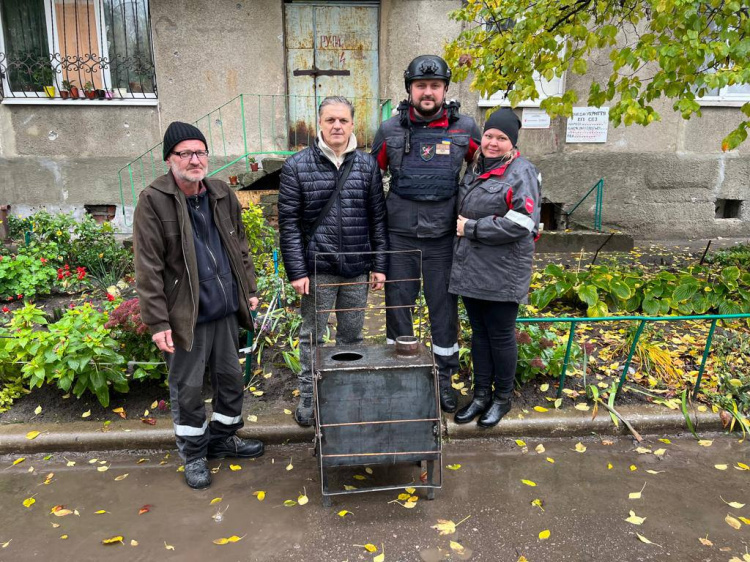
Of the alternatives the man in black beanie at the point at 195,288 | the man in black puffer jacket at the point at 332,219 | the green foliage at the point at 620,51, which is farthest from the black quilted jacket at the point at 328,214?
the green foliage at the point at 620,51

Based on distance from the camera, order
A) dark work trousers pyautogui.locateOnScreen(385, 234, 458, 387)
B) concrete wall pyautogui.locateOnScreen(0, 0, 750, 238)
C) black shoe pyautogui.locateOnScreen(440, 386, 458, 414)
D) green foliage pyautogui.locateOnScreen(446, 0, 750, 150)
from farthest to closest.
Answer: concrete wall pyautogui.locateOnScreen(0, 0, 750, 238), green foliage pyautogui.locateOnScreen(446, 0, 750, 150), black shoe pyautogui.locateOnScreen(440, 386, 458, 414), dark work trousers pyautogui.locateOnScreen(385, 234, 458, 387)

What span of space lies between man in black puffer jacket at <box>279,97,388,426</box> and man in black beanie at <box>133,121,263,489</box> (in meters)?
0.31

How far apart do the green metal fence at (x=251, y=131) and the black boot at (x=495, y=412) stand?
5.57 m

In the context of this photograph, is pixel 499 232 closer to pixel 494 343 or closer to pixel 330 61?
pixel 494 343

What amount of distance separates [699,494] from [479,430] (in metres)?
1.21

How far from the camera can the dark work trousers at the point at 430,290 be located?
129 inches

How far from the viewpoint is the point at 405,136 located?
3.21 meters

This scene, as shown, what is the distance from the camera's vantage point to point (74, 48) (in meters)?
7.89

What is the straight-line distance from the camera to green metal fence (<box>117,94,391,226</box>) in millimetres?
7973

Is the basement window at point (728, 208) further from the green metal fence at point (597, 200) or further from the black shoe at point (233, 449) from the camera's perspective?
the black shoe at point (233, 449)

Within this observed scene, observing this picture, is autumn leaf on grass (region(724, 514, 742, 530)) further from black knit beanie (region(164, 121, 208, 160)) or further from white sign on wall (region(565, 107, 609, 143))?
white sign on wall (region(565, 107, 609, 143))

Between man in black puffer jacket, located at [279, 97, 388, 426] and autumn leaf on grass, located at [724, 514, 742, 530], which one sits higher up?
man in black puffer jacket, located at [279, 97, 388, 426]

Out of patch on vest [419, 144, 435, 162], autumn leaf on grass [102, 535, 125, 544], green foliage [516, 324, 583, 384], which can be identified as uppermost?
patch on vest [419, 144, 435, 162]

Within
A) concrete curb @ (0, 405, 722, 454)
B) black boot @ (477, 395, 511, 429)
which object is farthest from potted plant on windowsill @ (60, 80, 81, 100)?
black boot @ (477, 395, 511, 429)
